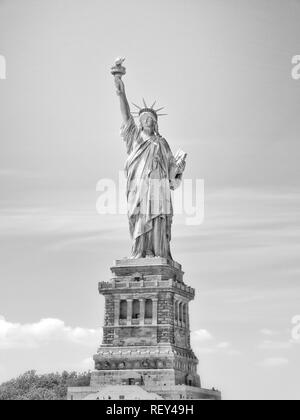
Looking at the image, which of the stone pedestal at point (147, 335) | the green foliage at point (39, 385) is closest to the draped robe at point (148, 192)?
the stone pedestal at point (147, 335)

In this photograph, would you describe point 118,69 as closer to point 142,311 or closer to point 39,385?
point 142,311

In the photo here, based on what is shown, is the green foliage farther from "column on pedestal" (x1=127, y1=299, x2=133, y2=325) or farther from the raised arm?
the raised arm

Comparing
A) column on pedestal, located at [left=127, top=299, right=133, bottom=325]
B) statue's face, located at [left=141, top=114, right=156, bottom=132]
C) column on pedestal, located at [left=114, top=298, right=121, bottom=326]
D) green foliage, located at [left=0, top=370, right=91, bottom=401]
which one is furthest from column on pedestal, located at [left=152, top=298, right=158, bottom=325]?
green foliage, located at [left=0, top=370, right=91, bottom=401]

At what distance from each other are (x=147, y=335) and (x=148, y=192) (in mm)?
10072

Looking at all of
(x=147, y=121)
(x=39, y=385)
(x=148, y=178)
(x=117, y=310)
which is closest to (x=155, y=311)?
(x=117, y=310)

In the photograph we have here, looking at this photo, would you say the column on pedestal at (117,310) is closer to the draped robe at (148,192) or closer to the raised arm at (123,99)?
the draped robe at (148,192)

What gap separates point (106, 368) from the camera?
177 ft

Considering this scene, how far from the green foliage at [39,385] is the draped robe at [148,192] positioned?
983 inches

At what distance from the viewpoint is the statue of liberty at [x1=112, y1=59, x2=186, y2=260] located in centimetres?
5753

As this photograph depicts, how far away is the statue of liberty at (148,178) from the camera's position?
57.5m

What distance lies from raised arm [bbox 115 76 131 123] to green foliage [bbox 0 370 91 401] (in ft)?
96.3
